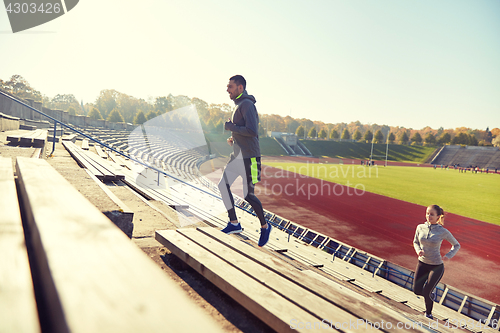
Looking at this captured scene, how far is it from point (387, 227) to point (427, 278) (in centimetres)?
1361

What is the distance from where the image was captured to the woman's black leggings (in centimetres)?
451

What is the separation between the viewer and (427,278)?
4594 mm

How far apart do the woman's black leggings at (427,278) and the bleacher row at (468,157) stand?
287ft

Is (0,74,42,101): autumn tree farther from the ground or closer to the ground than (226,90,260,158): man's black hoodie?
farther from the ground

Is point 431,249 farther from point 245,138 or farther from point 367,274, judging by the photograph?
point 367,274

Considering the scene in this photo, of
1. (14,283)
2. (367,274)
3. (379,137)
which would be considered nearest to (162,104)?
(379,137)

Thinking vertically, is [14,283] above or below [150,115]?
below

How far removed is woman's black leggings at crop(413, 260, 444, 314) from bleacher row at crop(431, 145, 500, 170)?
87.5 metres

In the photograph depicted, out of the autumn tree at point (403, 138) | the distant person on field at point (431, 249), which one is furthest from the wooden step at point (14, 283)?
the autumn tree at point (403, 138)

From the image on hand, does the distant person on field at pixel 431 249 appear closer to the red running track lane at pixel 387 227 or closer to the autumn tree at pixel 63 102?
the red running track lane at pixel 387 227

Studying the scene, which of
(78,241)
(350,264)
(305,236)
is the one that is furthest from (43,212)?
(305,236)

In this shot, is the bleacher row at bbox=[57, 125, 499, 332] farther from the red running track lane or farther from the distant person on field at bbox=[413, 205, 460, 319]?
the red running track lane

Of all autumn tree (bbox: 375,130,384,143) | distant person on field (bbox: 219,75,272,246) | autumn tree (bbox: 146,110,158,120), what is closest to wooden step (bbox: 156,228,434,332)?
distant person on field (bbox: 219,75,272,246)

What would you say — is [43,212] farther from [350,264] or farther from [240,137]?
[350,264]
